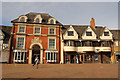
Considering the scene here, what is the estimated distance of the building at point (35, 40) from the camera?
27.8 m

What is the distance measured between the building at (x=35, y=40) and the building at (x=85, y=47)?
2213 mm

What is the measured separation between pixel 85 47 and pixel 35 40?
45.1ft

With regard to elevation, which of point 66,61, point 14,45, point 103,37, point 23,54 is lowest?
point 66,61

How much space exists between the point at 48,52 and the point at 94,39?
1356 cm

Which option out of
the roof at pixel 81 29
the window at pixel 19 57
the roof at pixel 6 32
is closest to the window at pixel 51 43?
the roof at pixel 81 29

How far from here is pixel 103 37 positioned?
31.8 meters

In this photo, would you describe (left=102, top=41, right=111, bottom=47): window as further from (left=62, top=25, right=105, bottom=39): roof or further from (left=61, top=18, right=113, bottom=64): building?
(left=62, top=25, right=105, bottom=39): roof

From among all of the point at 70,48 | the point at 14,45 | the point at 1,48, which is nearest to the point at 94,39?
the point at 70,48

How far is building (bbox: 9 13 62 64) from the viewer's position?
91.4 ft

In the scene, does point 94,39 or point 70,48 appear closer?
point 70,48

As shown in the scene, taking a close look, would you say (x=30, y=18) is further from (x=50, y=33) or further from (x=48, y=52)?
(x=48, y=52)

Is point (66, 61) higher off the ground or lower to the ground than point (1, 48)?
lower

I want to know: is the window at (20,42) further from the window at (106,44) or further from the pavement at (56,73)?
the window at (106,44)

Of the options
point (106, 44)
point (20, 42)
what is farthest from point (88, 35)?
point (20, 42)
